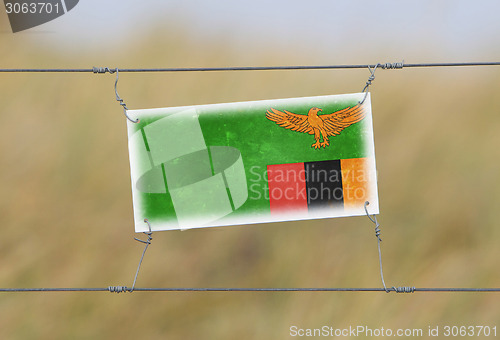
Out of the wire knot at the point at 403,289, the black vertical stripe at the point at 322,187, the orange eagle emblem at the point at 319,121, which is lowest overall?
the wire knot at the point at 403,289

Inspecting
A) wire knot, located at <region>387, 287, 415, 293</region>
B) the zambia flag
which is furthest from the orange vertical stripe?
wire knot, located at <region>387, 287, 415, 293</region>

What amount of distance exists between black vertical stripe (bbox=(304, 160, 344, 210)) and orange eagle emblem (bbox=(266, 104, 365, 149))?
0.06 meters

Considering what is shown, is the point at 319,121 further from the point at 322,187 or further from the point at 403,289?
the point at 403,289

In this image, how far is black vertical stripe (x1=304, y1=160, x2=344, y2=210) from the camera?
3.82ft

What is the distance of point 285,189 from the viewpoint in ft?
3.84

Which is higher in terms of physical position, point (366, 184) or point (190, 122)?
point (190, 122)

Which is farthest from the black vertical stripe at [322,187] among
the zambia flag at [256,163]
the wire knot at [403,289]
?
the wire knot at [403,289]

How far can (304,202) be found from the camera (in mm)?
1169

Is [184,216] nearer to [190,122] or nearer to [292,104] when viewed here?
[190,122]

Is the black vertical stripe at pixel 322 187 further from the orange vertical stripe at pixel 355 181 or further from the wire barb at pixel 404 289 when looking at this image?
the wire barb at pixel 404 289

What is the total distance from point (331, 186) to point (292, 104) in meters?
0.22

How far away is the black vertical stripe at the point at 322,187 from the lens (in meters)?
1.17

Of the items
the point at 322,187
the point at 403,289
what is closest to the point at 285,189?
the point at 322,187

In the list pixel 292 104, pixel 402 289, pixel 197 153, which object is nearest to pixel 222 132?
pixel 197 153
